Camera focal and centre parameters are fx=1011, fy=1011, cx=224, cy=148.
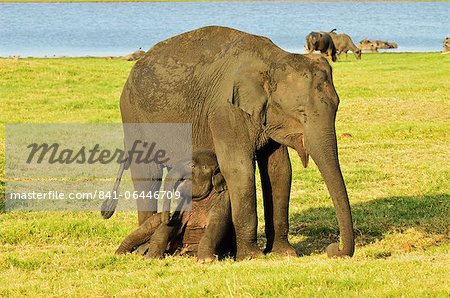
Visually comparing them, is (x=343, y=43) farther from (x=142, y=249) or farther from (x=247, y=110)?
(x=247, y=110)

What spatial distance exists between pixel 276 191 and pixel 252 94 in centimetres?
142

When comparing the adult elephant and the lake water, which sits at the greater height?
the adult elephant

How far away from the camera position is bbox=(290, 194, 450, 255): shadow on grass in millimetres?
12906

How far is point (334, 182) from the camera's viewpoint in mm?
10023

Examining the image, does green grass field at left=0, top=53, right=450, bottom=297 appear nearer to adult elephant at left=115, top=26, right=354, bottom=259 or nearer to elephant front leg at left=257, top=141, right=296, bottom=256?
elephant front leg at left=257, top=141, right=296, bottom=256

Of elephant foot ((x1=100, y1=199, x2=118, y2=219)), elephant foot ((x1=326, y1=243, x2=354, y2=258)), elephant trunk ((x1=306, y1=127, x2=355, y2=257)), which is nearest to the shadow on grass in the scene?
elephant foot ((x1=326, y1=243, x2=354, y2=258))

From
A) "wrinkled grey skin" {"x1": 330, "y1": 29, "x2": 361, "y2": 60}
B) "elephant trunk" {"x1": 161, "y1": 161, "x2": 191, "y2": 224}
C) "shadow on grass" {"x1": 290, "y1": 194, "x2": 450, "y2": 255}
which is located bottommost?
"wrinkled grey skin" {"x1": 330, "y1": 29, "x2": 361, "y2": 60}

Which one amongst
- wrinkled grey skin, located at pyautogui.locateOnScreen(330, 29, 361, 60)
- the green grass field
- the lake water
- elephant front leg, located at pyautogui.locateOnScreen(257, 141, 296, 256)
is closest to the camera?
the green grass field

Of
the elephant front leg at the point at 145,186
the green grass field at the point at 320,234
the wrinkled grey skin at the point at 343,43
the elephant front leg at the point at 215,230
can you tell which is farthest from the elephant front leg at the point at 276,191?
the wrinkled grey skin at the point at 343,43

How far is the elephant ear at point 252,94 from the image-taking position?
10.4m

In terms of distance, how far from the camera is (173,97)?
11234mm

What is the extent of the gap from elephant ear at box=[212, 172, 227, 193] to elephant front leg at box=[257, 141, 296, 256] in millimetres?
591

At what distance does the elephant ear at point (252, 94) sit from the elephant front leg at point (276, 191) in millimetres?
670

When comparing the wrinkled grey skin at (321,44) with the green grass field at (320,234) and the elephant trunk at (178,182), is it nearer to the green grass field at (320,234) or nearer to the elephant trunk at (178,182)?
the green grass field at (320,234)
